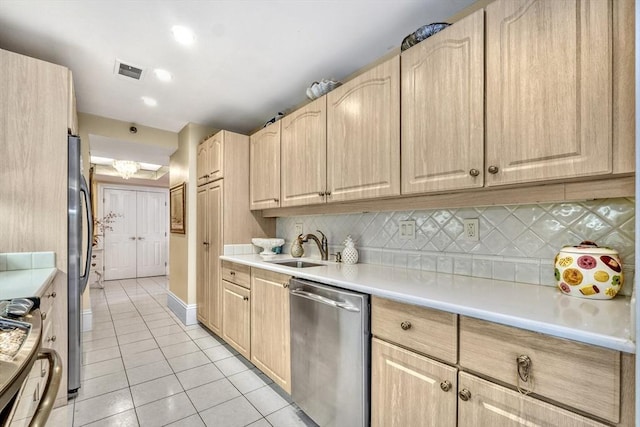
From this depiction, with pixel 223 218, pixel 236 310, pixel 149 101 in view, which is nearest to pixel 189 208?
pixel 223 218

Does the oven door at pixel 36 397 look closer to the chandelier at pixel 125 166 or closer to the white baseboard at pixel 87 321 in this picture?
the white baseboard at pixel 87 321

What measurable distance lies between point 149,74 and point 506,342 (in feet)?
9.51

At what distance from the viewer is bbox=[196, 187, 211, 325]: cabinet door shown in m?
3.15

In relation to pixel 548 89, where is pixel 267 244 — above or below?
below

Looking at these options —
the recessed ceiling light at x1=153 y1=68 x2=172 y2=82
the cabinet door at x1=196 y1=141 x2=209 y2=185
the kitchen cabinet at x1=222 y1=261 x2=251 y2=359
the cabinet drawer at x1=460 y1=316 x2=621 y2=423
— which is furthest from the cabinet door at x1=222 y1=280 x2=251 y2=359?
the recessed ceiling light at x1=153 y1=68 x2=172 y2=82

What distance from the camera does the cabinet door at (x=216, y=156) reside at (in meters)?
2.89

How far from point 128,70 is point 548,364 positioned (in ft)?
10.0

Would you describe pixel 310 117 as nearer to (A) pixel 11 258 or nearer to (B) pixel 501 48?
(B) pixel 501 48

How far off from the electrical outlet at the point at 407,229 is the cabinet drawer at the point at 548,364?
874 millimetres

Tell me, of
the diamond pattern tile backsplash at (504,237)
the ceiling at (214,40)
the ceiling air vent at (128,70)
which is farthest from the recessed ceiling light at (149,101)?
the diamond pattern tile backsplash at (504,237)

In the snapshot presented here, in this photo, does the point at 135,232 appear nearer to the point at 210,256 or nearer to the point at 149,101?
the point at 210,256

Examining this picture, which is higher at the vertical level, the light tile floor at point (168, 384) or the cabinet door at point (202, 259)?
the cabinet door at point (202, 259)

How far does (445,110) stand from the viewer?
4.60ft

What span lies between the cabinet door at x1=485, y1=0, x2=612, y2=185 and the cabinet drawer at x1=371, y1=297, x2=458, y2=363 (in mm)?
643
